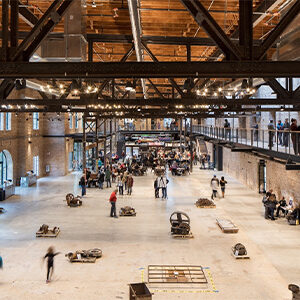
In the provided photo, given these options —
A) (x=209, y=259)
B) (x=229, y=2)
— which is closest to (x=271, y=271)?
(x=209, y=259)

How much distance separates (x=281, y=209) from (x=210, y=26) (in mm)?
11850

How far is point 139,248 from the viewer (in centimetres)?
1060

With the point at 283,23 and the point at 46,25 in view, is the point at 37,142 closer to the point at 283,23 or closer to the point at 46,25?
the point at 46,25

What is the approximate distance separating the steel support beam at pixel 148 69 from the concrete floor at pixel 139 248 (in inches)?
189

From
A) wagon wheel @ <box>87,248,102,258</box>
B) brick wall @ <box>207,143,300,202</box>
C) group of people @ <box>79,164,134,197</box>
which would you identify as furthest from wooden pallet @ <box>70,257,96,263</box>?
group of people @ <box>79,164,134,197</box>

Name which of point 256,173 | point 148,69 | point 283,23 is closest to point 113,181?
point 256,173

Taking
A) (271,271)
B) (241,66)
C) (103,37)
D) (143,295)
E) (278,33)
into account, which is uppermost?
(103,37)

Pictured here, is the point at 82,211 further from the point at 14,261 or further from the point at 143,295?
the point at 143,295

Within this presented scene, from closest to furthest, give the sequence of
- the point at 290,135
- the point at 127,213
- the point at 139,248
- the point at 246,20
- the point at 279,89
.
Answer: the point at 246,20 < the point at 139,248 < the point at 279,89 < the point at 290,135 < the point at 127,213

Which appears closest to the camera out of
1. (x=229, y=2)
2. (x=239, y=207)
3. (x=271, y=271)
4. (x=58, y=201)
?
(x=229, y=2)

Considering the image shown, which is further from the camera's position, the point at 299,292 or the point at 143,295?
the point at 299,292

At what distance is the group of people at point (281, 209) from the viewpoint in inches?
542

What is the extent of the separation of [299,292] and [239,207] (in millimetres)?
10023

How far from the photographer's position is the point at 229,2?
27.3ft
